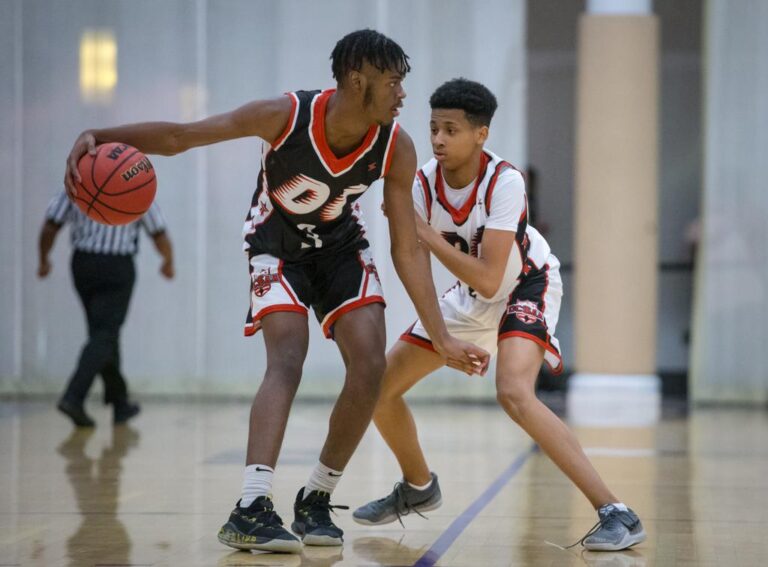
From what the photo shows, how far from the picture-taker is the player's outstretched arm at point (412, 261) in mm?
3404

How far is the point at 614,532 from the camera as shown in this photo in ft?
11.1

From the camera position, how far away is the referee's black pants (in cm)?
665

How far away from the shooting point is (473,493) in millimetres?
4559

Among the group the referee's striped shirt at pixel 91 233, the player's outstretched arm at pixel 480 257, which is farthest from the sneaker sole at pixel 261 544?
the referee's striped shirt at pixel 91 233

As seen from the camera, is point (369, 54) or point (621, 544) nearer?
point (369, 54)

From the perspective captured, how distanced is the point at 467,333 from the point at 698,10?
8.36m

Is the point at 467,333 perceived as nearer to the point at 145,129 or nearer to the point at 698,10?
the point at 145,129

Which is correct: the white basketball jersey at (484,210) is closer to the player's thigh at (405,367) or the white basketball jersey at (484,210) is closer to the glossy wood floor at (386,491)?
the player's thigh at (405,367)

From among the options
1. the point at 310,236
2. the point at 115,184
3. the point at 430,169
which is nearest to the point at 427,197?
the point at 430,169

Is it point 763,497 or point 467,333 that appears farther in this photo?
point 763,497

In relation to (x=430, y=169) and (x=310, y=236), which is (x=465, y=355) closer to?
(x=310, y=236)

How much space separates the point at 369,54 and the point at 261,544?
4.44 ft

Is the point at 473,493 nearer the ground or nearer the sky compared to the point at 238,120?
nearer the ground

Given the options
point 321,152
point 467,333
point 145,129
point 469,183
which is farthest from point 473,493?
point 145,129
